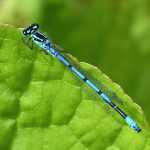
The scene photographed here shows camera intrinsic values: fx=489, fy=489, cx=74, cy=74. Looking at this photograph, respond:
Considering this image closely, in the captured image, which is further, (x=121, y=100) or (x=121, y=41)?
(x=121, y=41)

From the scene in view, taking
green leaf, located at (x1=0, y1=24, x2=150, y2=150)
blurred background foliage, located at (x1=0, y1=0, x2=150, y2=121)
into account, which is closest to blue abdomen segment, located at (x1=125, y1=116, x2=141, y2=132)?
green leaf, located at (x1=0, y1=24, x2=150, y2=150)

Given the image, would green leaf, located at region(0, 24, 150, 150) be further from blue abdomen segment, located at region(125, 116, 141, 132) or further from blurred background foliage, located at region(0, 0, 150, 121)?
blurred background foliage, located at region(0, 0, 150, 121)

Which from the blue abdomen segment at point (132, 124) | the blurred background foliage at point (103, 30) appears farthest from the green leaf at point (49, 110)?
the blurred background foliage at point (103, 30)

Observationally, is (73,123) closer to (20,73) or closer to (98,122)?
(98,122)

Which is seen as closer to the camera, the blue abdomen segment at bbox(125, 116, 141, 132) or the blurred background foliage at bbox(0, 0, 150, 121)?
the blue abdomen segment at bbox(125, 116, 141, 132)

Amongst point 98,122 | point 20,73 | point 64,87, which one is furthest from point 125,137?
point 20,73

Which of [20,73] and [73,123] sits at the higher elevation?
[20,73]

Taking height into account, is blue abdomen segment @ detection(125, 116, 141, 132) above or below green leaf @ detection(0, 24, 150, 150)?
below
